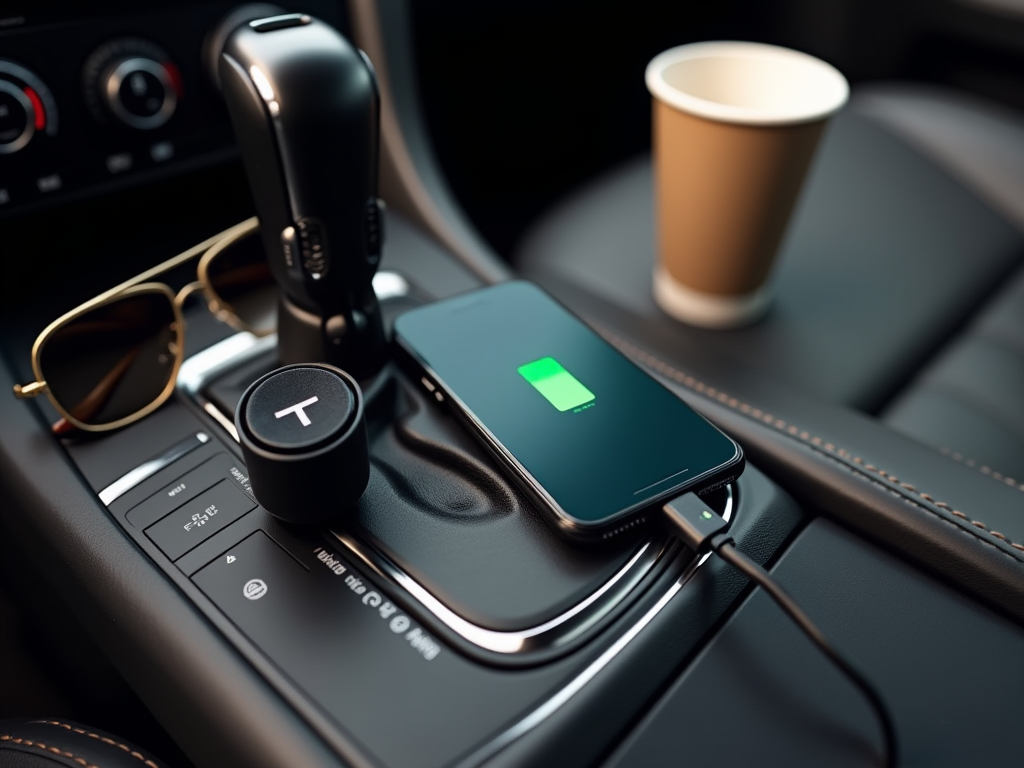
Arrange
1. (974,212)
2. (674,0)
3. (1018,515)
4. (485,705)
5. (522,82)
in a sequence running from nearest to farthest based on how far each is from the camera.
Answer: (485,705) < (1018,515) < (974,212) < (522,82) < (674,0)

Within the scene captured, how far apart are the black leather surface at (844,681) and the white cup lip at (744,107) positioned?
28cm

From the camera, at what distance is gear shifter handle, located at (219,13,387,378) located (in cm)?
40

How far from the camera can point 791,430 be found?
52cm

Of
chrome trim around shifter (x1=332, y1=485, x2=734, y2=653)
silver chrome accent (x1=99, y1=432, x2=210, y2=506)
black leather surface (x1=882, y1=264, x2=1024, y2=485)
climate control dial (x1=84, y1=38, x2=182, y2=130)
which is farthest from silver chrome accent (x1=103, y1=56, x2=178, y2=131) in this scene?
black leather surface (x1=882, y1=264, x2=1024, y2=485)

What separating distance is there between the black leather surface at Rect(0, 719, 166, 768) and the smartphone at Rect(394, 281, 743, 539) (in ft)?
0.83

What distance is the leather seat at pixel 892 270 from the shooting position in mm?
662

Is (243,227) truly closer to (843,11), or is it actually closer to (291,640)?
(291,640)

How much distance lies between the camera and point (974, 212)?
2.77 ft

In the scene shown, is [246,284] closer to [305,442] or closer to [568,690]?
[305,442]

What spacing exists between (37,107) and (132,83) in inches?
2.3

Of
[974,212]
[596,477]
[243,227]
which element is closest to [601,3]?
[974,212]

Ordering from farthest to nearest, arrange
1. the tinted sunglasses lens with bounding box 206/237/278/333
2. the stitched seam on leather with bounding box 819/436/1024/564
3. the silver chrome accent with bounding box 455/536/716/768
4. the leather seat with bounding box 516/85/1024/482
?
1. the leather seat with bounding box 516/85/1024/482
2. the tinted sunglasses lens with bounding box 206/237/278/333
3. the stitched seam on leather with bounding box 819/436/1024/564
4. the silver chrome accent with bounding box 455/536/716/768

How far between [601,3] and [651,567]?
30.9 inches

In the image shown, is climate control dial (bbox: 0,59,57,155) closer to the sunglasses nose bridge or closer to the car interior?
the car interior
